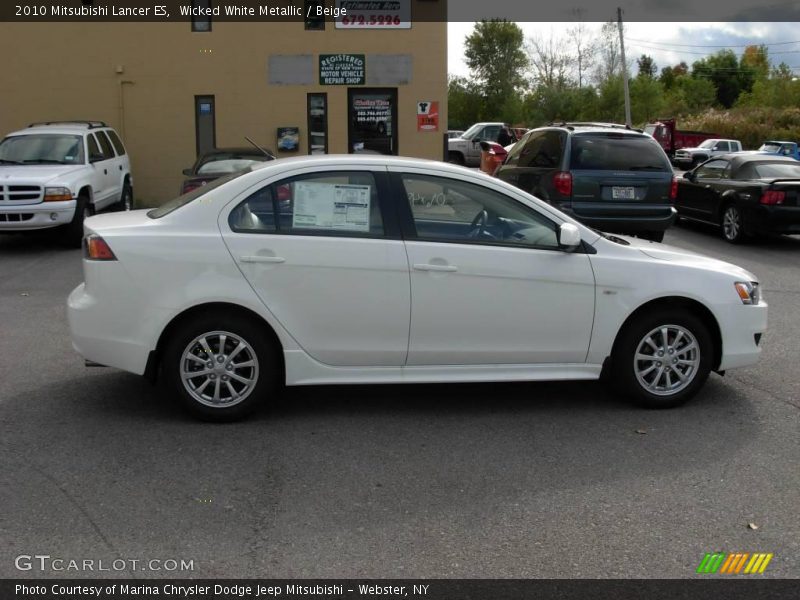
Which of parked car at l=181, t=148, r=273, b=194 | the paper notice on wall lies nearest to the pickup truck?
parked car at l=181, t=148, r=273, b=194

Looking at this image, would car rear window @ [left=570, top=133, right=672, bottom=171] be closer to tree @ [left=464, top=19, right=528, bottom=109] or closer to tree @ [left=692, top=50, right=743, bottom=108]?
tree @ [left=464, top=19, right=528, bottom=109]

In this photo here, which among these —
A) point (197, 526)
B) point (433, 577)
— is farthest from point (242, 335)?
point (433, 577)

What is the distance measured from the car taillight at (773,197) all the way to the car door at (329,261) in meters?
10.4

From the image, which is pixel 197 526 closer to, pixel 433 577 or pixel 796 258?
pixel 433 577

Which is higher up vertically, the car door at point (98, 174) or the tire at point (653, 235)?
the car door at point (98, 174)

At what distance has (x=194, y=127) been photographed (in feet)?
67.5

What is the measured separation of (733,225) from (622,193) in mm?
4218

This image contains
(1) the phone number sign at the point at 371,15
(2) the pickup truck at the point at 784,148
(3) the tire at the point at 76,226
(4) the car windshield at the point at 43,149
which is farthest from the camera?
(2) the pickup truck at the point at 784,148

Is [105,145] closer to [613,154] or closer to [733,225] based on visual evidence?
[613,154]

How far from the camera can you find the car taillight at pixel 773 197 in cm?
1436

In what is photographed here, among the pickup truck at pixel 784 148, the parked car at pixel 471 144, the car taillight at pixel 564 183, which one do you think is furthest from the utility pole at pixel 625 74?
the car taillight at pixel 564 183

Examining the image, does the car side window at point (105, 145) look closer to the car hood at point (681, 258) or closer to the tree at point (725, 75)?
the car hood at point (681, 258)

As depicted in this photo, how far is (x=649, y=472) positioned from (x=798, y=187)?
10.8 metres

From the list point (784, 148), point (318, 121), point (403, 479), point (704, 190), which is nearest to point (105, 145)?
point (318, 121)
